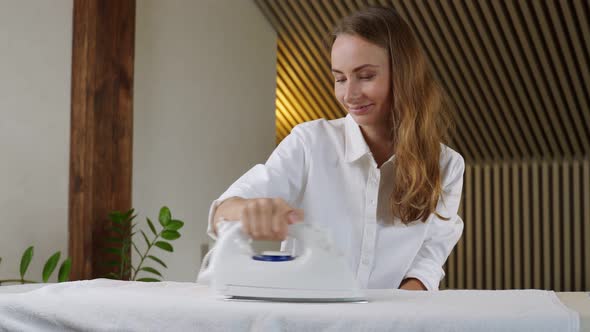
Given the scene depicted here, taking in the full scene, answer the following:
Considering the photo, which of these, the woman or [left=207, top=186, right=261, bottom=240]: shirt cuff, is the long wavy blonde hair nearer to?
the woman

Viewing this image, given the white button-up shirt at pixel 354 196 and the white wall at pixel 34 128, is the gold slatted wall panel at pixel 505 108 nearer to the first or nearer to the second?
the white wall at pixel 34 128

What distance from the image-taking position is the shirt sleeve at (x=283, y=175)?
1.70m

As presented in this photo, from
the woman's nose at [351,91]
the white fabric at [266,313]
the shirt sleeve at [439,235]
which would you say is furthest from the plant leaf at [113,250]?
the white fabric at [266,313]

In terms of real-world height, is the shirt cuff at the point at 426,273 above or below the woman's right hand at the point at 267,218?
below

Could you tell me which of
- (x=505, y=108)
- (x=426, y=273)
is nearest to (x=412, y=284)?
(x=426, y=273)

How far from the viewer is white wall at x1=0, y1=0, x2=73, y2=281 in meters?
3.46

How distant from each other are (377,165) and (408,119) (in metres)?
0.15

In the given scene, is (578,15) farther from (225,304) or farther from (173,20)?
(225,304)

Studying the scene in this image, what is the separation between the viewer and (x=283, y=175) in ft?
5.85

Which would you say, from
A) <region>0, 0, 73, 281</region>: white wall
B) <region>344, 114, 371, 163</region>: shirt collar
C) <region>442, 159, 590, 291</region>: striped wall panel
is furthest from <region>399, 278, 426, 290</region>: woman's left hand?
<region>442, 159, 590, 291</region>: striped wall panel

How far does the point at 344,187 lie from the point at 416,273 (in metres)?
0.26

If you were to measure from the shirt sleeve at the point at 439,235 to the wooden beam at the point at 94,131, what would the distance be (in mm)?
2263

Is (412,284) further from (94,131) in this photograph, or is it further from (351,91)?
(94,131)

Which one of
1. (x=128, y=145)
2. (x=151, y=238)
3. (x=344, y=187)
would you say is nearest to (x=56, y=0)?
(x=128, y=145)
